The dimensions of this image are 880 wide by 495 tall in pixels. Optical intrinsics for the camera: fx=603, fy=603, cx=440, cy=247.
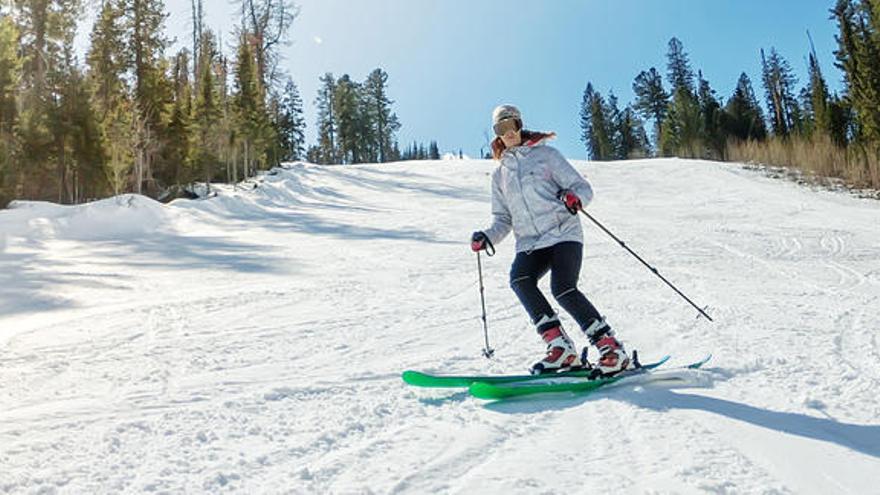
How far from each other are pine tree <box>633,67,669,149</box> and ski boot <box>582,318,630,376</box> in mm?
66728

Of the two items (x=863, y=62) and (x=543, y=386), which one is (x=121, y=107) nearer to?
(x=543, y=386)

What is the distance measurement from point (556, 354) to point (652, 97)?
6948cm

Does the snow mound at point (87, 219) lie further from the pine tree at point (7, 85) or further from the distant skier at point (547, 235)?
the distant skier at point (547, 235)

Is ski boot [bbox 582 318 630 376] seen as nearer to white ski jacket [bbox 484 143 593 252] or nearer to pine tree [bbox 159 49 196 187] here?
white ski jacket [bbox 484 143 593 252]

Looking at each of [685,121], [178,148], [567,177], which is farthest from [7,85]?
[685,121]

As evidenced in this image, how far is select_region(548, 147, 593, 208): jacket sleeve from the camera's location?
11.5 feet

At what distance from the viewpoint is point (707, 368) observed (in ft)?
11.9

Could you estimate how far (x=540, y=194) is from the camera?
11.8 ft

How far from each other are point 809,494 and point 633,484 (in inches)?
21.6

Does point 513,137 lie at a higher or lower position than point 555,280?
higher

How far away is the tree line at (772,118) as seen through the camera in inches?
957

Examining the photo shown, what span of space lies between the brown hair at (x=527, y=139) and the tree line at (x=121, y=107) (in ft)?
53.0

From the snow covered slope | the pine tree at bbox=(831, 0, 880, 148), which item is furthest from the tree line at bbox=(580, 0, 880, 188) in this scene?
the snow covered slope

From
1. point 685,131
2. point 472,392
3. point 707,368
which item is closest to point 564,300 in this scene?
point 472,392
